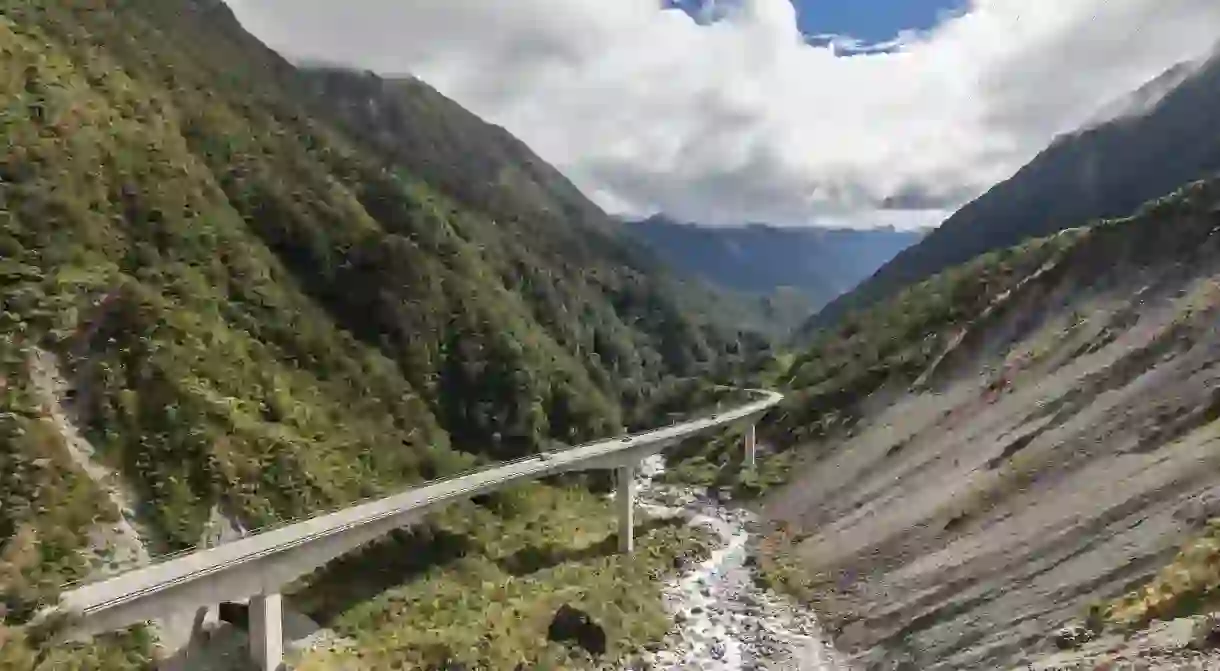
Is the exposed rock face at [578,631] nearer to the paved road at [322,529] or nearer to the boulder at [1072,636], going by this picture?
the paved road at [322,529]

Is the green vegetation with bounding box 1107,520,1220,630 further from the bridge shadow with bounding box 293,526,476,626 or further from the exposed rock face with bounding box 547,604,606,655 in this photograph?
the bridge shadow with bounding box 293,526,476,626

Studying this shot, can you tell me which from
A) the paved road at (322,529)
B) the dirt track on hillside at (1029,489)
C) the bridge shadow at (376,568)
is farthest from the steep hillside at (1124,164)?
the bridge shadow at (376,568)

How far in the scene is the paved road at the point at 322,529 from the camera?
32.0 m

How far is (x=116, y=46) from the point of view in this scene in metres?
79.6

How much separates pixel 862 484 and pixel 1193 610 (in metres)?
37.3

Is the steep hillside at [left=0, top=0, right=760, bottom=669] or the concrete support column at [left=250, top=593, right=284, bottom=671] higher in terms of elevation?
the steep hillside at [left=0, top=0, right=760, bottom=669]

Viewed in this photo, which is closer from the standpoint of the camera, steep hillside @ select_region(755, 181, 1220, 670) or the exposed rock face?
steep hillside @ select_region(755, 181, 1220, 670)

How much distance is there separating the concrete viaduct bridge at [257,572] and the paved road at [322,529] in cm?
4

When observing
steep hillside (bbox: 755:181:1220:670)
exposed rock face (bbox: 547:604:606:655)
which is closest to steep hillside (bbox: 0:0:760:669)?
exposed rock face (bbox: 547:604:606:655)

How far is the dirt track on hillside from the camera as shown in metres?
35.0

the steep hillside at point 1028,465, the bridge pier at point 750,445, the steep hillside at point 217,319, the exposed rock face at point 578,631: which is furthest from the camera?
the bridge pier at point 750,445

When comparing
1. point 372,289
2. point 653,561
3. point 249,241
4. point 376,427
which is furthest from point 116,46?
point 653,561

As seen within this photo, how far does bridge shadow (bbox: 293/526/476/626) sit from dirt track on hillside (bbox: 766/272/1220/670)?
2617cm

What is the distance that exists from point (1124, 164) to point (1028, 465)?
5827 inches
